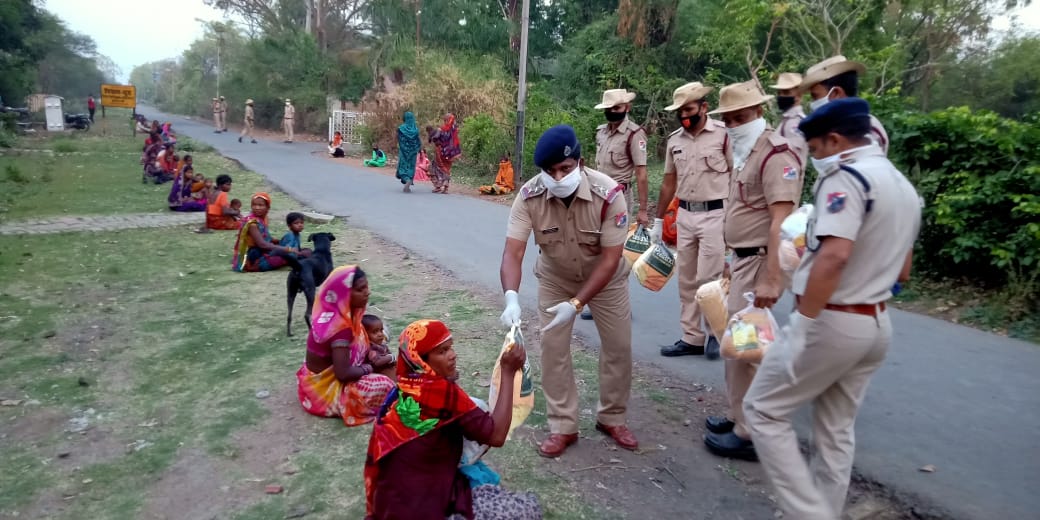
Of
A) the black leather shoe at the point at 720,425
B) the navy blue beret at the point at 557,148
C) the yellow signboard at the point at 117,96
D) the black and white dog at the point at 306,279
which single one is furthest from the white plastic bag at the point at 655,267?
the yellow signboard at the point at 117,96

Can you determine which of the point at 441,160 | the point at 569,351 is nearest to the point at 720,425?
the point at 569,351

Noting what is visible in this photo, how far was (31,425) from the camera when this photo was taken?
4387 millimetres

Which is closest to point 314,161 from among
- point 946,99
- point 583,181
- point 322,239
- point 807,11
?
point 807,11

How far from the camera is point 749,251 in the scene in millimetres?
4059

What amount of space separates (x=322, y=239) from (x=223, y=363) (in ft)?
5.19

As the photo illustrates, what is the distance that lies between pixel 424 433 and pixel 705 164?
335 centimetres

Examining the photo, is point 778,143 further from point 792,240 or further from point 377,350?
point 377,350

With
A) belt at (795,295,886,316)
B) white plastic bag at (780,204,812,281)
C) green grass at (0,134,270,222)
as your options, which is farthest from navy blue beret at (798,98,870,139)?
green grass at (0,134,270,222)

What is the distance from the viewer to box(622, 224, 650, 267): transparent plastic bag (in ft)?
18.3

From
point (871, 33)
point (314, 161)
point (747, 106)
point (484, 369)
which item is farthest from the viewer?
point (314, 161)

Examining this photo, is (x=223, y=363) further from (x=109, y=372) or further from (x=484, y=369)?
(x=484, y=369)

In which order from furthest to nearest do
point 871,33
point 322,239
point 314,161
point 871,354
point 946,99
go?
point 314,161 → point 946,99 → point 871,33 → point 322,239 → point 871,354

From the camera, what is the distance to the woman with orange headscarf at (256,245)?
8086 millimetres

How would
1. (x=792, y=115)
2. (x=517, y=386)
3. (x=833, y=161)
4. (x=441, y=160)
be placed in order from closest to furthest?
(x=833, y=161) < (x=517, y=386) < (x=792, y=115) < (x=441, y=160)
